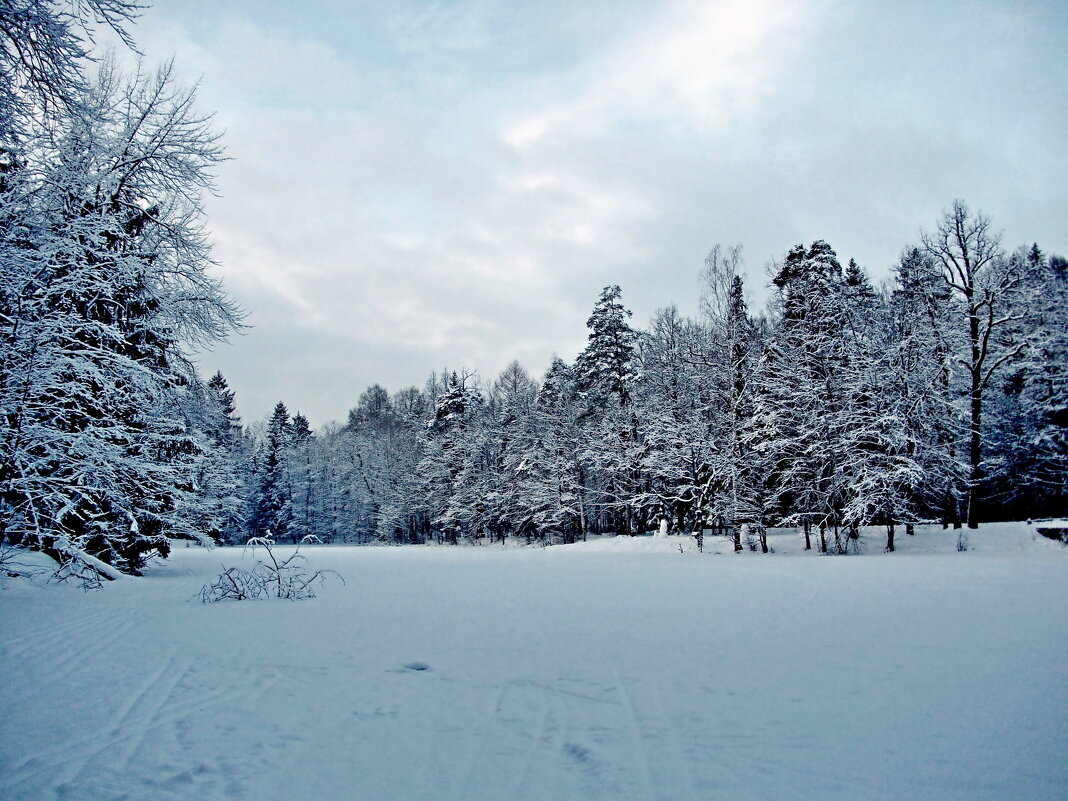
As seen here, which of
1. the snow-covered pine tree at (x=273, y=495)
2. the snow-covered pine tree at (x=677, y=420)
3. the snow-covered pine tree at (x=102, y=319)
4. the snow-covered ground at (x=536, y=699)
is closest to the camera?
the snow-covered ground at (x=536, y=699)

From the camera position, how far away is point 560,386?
40.8 m

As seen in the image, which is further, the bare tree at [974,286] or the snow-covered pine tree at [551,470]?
the snow-covered pine tree at [551,470]

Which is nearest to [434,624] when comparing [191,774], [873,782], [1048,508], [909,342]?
[191,774]

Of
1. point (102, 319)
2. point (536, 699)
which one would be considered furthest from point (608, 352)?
point (536, 699)

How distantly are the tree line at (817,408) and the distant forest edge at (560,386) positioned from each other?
0.46 feet

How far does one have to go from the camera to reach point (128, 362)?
33.5 ft

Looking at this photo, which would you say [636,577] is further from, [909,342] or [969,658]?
[909,342]

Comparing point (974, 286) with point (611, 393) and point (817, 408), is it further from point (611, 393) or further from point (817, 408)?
point (611, 393)

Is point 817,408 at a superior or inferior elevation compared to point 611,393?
inferior

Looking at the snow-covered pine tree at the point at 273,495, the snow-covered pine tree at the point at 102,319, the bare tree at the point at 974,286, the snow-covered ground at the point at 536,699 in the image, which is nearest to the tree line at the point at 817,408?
the bare tree at the point at 974,286

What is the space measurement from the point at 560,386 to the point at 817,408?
2257cm

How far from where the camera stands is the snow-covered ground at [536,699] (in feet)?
10.0

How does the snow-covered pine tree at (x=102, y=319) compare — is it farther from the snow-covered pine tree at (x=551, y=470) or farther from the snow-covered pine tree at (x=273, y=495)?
the snow-covered pine tree at (x=273, y=495)

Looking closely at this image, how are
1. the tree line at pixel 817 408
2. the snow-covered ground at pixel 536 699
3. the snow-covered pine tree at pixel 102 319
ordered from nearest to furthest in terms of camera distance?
the snow-covered ground at pixel 536 699 < the snow-covered pine tree at pixel 102 319 < the tree line at pixel 817 408
